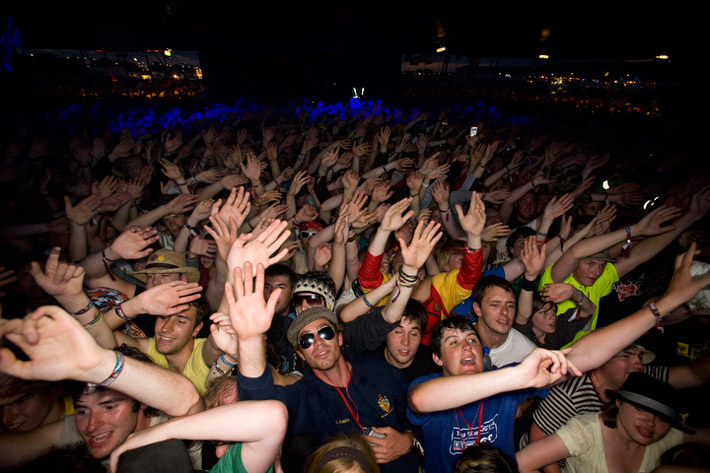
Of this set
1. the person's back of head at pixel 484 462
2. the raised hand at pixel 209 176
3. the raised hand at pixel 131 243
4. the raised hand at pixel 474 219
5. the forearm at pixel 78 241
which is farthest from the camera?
the raised hand at pixel 209 176

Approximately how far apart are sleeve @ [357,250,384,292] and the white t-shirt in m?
1.03

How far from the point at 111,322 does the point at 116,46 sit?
12.1 metres

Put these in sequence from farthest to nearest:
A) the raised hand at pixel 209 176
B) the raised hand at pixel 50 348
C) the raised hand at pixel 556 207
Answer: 1. the raised hand at pixel 209 176
2. the raised hand at pixel 556 207
3. the raised hand at pixel 50 348

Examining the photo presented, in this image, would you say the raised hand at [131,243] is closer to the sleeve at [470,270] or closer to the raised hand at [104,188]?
the raised hand at [104,188]

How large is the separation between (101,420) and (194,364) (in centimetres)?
70

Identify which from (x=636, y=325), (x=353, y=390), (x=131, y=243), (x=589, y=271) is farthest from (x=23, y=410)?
(x=589, y=271)

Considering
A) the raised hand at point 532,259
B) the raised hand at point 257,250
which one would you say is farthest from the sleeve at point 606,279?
the raised hand at point 257,250

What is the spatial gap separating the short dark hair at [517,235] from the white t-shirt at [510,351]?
55.2 inches

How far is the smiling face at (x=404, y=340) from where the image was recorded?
2260mm

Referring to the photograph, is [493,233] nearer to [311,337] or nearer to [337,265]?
[337,265]

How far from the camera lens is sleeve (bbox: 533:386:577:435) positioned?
2.08 metres

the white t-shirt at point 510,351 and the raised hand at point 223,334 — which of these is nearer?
the raised hand at point 223,334

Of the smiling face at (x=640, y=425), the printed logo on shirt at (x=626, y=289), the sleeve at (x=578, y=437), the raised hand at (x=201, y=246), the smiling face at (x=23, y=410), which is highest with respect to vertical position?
the raised hand at (x=201, y=246)

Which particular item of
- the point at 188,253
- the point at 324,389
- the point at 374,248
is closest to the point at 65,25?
the point at 188,253
